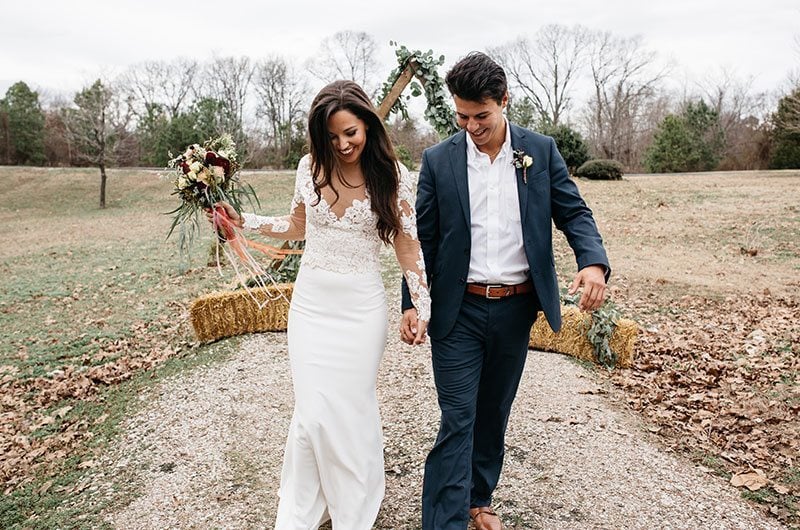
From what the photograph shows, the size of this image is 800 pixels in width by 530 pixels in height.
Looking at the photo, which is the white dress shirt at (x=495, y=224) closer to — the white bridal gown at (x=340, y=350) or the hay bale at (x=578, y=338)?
the white bridal gown at (x=340, y=350)

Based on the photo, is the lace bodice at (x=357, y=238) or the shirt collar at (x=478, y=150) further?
the lace bodice at (x=357, y=238)

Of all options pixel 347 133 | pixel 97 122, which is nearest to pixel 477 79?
pixel 347 133

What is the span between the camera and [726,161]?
33.9 m

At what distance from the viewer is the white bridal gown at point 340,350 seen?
3.29m

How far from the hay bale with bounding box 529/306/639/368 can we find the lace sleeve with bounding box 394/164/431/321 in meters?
3.53

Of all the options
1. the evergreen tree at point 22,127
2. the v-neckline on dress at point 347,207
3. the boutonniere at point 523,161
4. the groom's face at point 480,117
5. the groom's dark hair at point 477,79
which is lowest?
the v-neckline on dress at point 347,207

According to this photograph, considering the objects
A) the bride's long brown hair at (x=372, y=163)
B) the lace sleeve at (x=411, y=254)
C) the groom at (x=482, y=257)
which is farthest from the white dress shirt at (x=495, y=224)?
the bride's long brown hair at (x=372, y=163)

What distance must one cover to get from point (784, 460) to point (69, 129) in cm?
3275

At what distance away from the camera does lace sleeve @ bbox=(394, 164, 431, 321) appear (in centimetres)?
337

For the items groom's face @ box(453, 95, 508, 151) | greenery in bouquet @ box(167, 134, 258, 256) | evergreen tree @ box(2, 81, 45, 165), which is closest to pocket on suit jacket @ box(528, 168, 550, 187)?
groom's face @ box(453, 95, 508, 151)

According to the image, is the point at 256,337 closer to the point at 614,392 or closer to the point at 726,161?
the point at 614,392

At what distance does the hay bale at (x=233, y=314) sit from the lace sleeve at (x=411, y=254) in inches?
164

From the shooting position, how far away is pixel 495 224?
3.16m

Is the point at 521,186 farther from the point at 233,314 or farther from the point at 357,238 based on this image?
the point at 233,314
